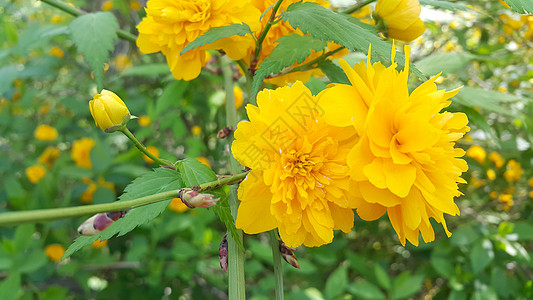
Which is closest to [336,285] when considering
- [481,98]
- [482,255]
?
[482,255]

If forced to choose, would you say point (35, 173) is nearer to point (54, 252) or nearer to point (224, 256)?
point (54, 252)

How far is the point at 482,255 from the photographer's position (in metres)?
1.15

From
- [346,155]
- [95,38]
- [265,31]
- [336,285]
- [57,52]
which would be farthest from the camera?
[57,52]

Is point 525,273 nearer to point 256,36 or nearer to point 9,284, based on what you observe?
point 256,36

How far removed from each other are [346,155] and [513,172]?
4.27 feet

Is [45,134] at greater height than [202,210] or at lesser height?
lesser

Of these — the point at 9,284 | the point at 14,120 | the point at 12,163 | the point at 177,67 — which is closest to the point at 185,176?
the point at 177,67

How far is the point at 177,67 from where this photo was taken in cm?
65

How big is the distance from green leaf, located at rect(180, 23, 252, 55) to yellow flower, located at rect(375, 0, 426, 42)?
0.23 m

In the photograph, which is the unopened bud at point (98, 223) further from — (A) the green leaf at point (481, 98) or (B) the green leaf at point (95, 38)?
(A) the green leaf at point (481, 98)

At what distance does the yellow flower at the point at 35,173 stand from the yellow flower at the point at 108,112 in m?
1.19

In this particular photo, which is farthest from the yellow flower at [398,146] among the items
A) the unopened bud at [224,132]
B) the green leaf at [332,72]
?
the unopened bud at [224,132]

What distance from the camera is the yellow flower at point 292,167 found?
47cm

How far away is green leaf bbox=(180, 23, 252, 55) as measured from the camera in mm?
542
